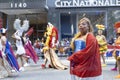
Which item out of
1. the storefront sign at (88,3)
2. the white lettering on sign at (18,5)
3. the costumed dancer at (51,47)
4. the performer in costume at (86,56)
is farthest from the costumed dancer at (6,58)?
the white lettering on sign at (18,5)

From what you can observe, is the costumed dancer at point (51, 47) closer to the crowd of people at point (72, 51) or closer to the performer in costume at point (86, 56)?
the crowd of people at point (72, 51)

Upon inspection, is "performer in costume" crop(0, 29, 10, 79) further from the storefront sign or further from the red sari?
the storefront sign

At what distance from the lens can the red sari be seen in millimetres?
6578

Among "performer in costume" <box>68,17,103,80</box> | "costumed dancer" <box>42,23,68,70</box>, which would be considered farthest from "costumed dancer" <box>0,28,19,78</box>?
"performer in costume" <box>68,17,103,80</box>

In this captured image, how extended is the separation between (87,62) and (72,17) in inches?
1096

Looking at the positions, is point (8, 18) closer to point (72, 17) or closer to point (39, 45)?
point (72, 17)

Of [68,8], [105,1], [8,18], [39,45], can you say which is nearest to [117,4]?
[105,1]

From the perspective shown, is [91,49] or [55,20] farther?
[55,20]

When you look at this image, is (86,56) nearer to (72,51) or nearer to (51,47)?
(72,51)

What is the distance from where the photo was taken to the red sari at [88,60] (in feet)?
21.6

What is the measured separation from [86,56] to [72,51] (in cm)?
61

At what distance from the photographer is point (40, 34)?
39.2 meters

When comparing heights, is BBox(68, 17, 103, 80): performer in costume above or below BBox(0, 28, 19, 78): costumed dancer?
above

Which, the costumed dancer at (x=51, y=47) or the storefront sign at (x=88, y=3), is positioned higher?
the storefront sign at (x=88, y=3)
